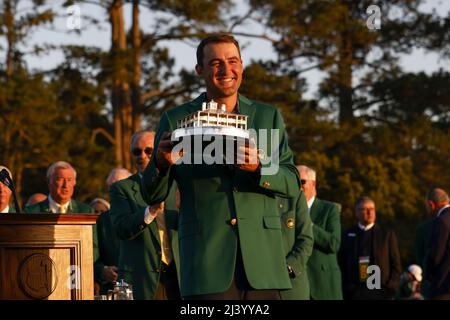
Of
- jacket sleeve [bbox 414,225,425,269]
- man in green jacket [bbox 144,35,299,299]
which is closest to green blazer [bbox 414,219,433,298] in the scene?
jacket sleeve [bbox 414,225,425,269]

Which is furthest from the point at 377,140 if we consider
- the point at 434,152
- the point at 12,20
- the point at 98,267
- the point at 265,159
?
the point at 265,159

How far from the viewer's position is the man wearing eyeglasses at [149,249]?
9906mm

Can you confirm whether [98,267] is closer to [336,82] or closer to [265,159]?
[265,159]

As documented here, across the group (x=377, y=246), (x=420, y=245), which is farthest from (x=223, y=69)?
(x=420, y=245)

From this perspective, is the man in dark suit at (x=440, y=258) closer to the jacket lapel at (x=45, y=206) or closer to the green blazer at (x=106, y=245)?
the green blazer at (x=106, y=245)

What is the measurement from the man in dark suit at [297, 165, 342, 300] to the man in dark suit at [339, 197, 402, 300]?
228cm

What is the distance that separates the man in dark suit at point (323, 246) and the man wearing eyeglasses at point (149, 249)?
3398 millimetres

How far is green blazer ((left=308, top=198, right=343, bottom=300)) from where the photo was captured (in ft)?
43.8

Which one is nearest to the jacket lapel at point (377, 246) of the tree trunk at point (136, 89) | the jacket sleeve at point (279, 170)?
the jacket sleeve at point (279, 170)

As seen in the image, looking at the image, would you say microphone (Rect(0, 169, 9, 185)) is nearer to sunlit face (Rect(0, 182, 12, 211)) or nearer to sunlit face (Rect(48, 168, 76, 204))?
sunlit face (Rect(48, 168, 76, 204))

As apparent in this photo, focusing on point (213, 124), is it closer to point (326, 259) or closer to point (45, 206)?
point (45, 206)

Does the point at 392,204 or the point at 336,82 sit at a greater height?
the point at 336,82
